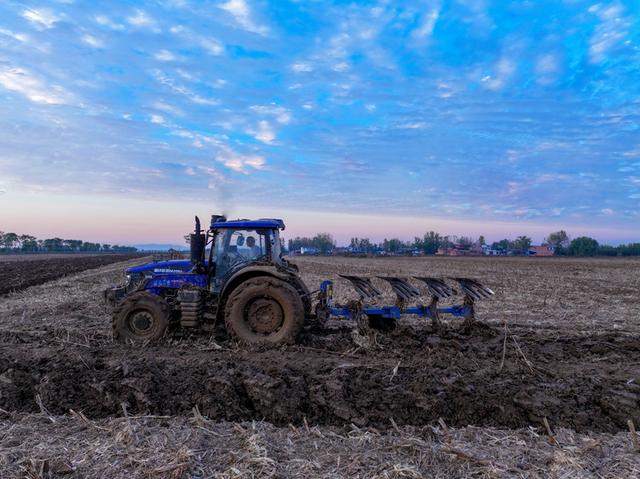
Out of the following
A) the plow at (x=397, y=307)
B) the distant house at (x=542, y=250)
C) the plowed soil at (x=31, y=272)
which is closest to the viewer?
the plow at (x=397, y=307)

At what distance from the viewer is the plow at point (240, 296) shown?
8.66 m

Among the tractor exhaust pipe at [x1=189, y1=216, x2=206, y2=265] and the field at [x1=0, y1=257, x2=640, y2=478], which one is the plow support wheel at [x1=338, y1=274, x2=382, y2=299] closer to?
the field at [x1=0, y1=257, x2=640, y2=478]

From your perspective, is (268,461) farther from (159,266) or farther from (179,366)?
(159,266)

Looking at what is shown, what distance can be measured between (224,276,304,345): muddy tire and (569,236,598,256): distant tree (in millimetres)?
105761

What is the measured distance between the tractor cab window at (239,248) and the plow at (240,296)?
0.02 metres

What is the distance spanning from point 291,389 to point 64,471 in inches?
96.8

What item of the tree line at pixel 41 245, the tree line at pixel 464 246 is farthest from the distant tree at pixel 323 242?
the tree line at pixel 41 245

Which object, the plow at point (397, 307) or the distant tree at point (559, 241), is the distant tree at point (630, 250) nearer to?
the distant tree at point (559, 241)

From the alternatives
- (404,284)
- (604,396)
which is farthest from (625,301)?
(604,396)

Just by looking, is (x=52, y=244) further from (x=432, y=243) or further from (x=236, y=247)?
(x=236, y=247)

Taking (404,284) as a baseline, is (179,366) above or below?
below

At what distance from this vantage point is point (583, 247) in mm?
103688

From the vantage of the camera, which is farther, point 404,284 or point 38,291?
point 38,291

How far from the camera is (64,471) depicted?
4270 millimetres
